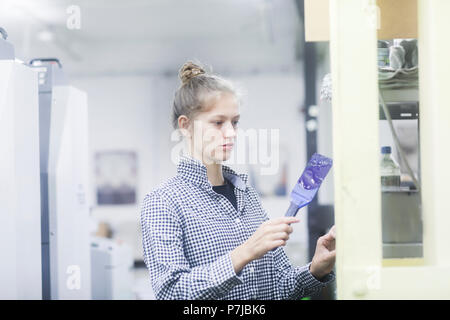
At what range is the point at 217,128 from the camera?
1077 millimetres

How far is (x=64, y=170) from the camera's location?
2.24 meters

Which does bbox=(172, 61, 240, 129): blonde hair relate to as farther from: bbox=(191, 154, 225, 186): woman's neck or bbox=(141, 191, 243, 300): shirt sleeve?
bbox=(141, 191, 243, 300): shirt sleeve

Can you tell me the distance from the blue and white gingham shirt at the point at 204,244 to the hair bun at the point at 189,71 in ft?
0.67

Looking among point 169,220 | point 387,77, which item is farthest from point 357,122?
point 169,220

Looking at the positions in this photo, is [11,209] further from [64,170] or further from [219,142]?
[64,170]

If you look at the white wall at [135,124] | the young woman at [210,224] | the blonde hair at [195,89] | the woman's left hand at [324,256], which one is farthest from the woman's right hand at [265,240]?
the white wall at [135,124]

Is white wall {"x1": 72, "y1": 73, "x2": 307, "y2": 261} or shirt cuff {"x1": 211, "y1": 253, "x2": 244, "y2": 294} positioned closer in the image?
shirt cuff {"x1": 211, "y1": 253, "x2": 244, "y2": 294}

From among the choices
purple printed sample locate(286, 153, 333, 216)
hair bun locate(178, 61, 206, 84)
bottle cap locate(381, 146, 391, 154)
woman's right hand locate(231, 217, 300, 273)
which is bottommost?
woman's right hand locate(231, 217, 300, 273)

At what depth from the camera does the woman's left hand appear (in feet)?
3.56

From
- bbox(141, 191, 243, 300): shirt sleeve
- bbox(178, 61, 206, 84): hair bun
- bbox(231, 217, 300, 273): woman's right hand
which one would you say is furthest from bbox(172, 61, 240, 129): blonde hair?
bbox(231, 217, 300, 273): woman's right hand

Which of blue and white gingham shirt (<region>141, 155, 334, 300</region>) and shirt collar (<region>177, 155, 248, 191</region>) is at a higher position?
shirt collar (<region>177, 155, 248, 191</region>)

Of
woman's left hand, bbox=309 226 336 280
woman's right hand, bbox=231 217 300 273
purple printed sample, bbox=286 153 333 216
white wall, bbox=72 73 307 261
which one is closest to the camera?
woman's right hand, bbox=231 217 300 273

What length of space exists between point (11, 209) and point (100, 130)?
497cm

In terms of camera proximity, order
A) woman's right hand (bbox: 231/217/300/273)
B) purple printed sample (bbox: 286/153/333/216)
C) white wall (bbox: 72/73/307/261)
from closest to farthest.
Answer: woman's right hand (bbox: 231/217/300/273) < purple printed sample (bbox: 286/153/333/216) < white wall (bbox: 72/73/307/261)
